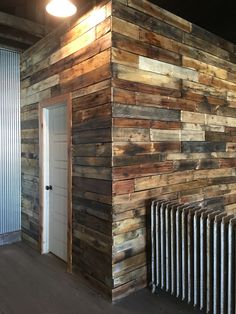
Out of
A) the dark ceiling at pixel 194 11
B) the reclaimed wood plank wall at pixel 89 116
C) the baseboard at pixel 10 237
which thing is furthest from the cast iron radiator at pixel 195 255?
the dark ceiling at pixel 194 11

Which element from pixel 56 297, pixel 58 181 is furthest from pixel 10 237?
pixel 56 297

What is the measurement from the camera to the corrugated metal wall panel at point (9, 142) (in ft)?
12.3

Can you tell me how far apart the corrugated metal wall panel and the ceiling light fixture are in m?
1.62

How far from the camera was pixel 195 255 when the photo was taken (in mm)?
2217

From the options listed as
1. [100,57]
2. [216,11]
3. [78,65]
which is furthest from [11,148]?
[216,11]

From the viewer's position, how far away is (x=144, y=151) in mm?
2611

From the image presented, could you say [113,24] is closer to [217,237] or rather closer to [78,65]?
[78,65]

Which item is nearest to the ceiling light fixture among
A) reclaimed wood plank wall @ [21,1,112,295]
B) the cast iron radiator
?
reclaimed wood plank wall @ [21,1,112,295]

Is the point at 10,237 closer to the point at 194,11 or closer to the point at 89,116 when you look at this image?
the point at 89,116

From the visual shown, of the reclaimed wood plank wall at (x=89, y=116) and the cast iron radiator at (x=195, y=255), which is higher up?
the reclaimed wood plank wall at (x=89, y=116)

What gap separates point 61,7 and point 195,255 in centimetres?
245

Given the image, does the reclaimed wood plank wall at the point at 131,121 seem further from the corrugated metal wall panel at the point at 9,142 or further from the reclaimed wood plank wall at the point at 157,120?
the corrugated metal wall panel at the point at 9,142

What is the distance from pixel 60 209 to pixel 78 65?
1674mm

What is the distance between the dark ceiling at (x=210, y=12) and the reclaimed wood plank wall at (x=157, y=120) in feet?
2.70
